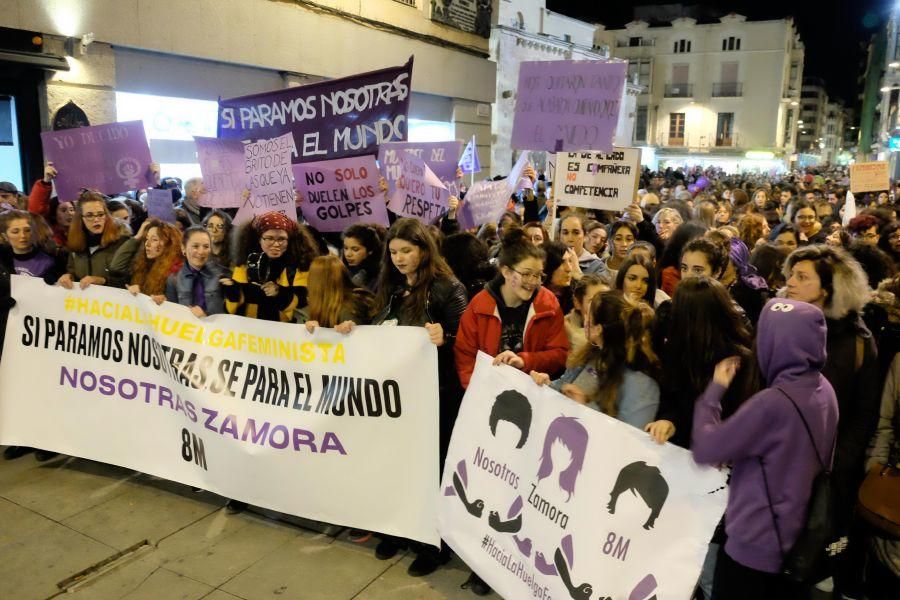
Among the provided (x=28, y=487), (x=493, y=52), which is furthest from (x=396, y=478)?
(x=493, y=52)

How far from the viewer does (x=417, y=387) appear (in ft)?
12.1

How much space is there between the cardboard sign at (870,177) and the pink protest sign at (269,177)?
26.5 ft

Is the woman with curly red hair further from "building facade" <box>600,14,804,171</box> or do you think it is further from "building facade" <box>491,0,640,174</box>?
"building facade" <box>600,14,804,171</box>

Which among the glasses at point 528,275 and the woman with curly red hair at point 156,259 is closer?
the glasses at point 528,275

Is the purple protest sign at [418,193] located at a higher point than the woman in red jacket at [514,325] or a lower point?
higher

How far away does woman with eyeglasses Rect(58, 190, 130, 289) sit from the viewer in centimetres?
522

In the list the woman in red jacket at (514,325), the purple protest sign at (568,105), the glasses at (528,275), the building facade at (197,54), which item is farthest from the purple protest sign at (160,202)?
the glasses at (528,275)

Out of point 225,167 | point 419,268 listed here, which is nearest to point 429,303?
point 419,268

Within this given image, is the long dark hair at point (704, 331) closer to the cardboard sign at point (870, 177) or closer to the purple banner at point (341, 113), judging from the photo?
the purple banner at point (341, 113)

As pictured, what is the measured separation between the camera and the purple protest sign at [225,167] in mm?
6195

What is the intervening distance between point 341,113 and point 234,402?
9.31 ft

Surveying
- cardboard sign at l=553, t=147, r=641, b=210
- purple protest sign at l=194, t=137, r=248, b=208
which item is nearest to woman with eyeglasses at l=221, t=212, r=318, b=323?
purple protest sign at l=194, t=137, r=248, b=208

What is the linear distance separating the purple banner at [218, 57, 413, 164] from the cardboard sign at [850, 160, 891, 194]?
717cm

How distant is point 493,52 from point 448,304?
79.0 feet
